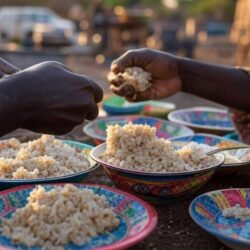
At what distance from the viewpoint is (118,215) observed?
139 centimetres

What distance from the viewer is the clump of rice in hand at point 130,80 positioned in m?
2.25

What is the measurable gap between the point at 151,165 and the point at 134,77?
72cm

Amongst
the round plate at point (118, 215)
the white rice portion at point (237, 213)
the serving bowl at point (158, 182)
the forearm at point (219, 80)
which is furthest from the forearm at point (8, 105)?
the forearm at point (219, 80)

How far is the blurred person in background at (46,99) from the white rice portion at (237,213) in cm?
55

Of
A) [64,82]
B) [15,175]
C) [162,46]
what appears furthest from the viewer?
[162,46]

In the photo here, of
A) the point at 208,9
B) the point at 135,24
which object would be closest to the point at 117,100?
the point at 135,24

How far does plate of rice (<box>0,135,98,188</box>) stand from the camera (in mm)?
1619

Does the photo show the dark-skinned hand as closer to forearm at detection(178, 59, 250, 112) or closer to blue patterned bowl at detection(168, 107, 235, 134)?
forearm at detection(178, 59, 250, 112)

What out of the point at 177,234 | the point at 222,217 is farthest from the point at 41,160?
the point at 222,217

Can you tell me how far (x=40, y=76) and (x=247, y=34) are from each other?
9218 millimetres

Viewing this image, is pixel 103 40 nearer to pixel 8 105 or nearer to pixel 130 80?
pixel 130 80

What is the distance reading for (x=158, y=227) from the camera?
1532 millimetres

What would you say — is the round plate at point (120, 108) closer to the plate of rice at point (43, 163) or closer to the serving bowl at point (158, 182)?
the plate of rice at point (43, 163)

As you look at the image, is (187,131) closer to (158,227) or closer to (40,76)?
(158,227)
